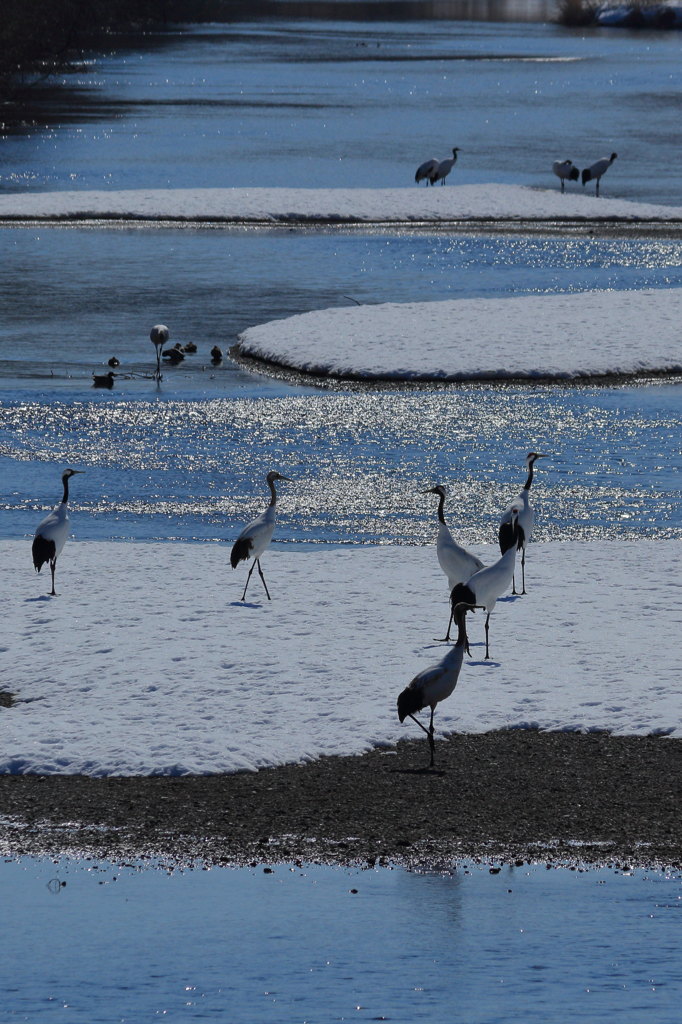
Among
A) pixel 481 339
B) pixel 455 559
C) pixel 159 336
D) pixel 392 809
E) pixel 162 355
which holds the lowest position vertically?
pixel 392 809

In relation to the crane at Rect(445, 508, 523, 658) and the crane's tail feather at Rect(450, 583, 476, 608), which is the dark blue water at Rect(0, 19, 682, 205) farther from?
the crane's tail feather at Rect(450, 583, 476, 608)

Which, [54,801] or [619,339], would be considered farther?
[619,339]

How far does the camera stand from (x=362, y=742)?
42.8ft

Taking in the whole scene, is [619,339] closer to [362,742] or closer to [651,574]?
[651,574]

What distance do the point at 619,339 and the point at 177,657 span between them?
695 inches

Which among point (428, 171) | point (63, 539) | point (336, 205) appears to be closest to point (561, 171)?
point (428, 171)

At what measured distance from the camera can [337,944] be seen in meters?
9.96

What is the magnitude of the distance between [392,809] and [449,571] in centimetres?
442

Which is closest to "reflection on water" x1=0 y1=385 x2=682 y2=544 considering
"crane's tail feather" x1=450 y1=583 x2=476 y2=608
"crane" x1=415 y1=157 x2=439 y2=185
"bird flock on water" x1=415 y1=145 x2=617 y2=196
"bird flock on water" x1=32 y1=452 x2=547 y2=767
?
"bird flock on water" x1=32 y1=452 x2=547 y2=767

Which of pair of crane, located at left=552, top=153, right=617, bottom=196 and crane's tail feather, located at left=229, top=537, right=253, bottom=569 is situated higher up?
pair of crane, located at left=552, top=153, right=617, bottom=196

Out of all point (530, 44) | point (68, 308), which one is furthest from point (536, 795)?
point (530, 44)

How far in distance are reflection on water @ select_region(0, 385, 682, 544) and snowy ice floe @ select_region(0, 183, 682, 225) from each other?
20.6 meters

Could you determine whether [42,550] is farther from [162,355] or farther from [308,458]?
[162,355]

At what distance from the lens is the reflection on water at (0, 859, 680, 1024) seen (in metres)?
9.30
